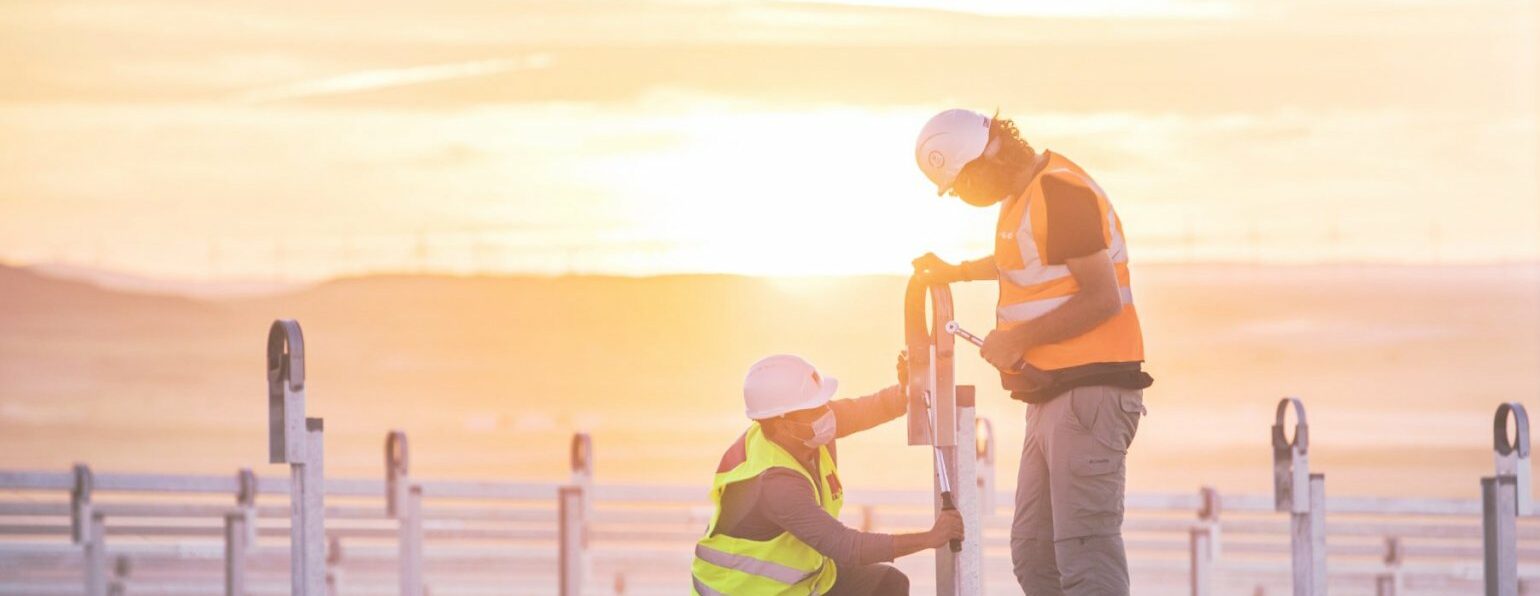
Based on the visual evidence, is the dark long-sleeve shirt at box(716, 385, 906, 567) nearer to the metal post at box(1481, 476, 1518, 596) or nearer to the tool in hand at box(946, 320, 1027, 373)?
the tool in hand at box(946, 320, 1027, 373)

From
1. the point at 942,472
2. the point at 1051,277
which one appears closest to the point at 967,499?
the point at 942,472

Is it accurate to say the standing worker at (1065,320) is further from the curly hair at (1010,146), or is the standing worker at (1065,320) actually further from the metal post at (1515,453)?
the metal post at (1515,453)

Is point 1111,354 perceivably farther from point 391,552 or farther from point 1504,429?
point 391,552

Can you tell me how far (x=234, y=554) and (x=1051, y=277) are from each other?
22.9 feet

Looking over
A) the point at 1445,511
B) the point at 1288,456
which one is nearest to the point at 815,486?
the point at 1288,456

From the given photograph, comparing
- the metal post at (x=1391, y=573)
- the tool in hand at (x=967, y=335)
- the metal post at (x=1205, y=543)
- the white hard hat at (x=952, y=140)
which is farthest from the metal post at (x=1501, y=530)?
the metal post at (x=1391, y=573)

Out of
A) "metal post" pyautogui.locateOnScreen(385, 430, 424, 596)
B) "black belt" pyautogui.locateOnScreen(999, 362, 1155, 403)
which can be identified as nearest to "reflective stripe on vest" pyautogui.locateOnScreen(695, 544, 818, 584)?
"black belt" pyautogui.locateOnScreen(999, 362, 1155, 403)

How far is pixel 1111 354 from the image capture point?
248 inches

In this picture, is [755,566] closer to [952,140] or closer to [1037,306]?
[1037,306]

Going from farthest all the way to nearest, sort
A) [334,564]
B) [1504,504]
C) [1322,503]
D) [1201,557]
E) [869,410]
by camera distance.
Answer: [334,564] < [1201,557] < [1322,503] < [1504,504] < [869,410]

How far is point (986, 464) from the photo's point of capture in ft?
38.8

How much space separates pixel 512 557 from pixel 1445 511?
7.18 m

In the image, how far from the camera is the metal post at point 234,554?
11867 mm

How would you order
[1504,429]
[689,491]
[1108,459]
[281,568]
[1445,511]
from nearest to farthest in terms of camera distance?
[1108,459] < [1504,429] < [1445,511] < [689,491] < [281,568]
